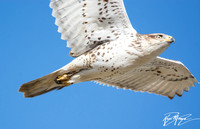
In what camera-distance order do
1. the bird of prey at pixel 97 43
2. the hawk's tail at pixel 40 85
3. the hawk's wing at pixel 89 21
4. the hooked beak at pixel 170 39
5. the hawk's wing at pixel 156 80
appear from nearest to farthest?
the hooked beak at pixel 170 39 < the bird of prey at pixel 97 43 < the hawk's wing at pixel 89 21 < the hawk's tail at pixel 40 85 < the hawk's wing at pixel 156 80

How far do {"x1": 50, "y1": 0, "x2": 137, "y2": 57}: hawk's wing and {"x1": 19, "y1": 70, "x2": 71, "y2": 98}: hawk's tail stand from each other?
2.34 ft

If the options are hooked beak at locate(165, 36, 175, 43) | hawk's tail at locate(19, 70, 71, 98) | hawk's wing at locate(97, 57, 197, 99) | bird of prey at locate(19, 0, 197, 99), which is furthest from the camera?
hawk's wing at locate(97, 57, 197, 99)

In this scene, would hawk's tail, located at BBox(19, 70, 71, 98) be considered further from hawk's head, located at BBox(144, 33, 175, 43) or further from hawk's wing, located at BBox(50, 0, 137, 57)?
hawk's head, located at BBox(144, 33, 175, 43)

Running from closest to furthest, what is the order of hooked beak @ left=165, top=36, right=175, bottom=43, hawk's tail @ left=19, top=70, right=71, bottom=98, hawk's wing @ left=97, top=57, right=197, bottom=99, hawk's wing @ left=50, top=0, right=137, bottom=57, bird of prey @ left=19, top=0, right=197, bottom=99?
hooked beak @ left=165, top=36, right=175, bottom=43, bird of prey @ left=19, top=0, right=197, bottom=99, hawk's wing @ left=50, top=0, right=137, bottom=57, hawk's tail @ left=19, top=70, right=71, bottom=98, hawk's wing @ left=97, top=57, right=197, bottom=99

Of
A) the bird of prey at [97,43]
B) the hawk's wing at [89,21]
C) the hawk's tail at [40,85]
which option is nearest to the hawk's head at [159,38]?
the bird of prey at [97,43]

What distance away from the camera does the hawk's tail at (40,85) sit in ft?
22.0

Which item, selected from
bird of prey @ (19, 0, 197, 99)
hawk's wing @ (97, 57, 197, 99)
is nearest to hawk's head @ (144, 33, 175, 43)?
bird of prey @ (19, 0, 197, 99)

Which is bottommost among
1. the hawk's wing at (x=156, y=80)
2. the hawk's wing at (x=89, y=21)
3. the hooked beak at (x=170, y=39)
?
the hawk's wing at (x=156, y=80)

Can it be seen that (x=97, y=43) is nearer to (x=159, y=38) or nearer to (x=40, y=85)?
(x=159, y=38)

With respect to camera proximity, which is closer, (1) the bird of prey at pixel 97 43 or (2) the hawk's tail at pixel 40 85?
(1) the bird of prey at pixel 97 43

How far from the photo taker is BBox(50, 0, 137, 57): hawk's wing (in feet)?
21.3

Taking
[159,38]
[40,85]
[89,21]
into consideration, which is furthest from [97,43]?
[40,85]

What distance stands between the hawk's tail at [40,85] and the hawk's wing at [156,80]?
1.52 metres

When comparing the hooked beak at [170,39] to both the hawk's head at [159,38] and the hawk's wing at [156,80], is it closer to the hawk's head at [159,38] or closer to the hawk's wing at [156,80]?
the hawk's head at [159,38]
